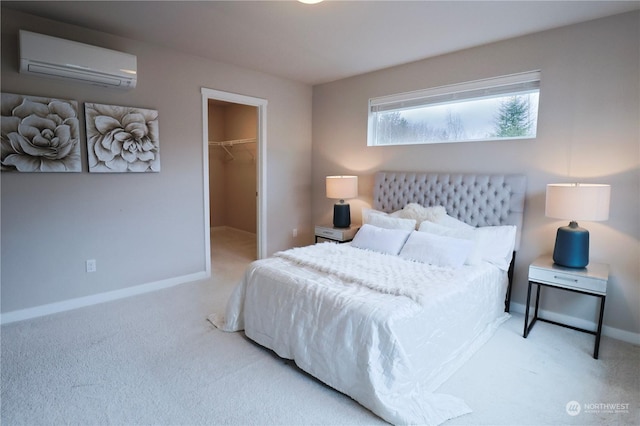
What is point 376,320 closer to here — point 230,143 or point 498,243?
point 498,243

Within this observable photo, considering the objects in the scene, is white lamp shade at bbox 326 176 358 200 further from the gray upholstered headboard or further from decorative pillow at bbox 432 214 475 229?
decorative pillow at bbox 432 214 475 229

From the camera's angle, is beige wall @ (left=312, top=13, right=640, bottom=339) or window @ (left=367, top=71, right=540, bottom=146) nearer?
beige wall @ (left=312, top=13, right=640, bottom=339)

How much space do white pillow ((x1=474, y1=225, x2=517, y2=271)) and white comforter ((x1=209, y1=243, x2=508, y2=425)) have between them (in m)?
0.14

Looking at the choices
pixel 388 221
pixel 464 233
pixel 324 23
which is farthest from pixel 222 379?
pixel 324 23

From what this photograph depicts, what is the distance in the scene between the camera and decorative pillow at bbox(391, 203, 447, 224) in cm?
348

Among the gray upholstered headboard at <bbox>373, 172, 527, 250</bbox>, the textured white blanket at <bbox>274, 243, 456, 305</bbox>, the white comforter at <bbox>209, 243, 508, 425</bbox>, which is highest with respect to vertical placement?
the gray upholstered headboard at <bbox>373, 172, 527, 250</bbox>

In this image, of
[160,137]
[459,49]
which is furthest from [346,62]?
[160,137]

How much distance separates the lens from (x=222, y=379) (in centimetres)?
220

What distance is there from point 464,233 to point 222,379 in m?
2.31

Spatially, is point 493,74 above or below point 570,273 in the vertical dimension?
above

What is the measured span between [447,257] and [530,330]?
1008mm

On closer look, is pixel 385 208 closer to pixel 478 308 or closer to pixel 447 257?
pixel 447 257

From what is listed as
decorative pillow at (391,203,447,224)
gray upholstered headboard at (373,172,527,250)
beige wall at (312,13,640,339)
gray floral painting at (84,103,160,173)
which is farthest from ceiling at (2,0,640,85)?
decorative pillow at (391,203,447,224)

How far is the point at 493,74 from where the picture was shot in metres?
3.34
